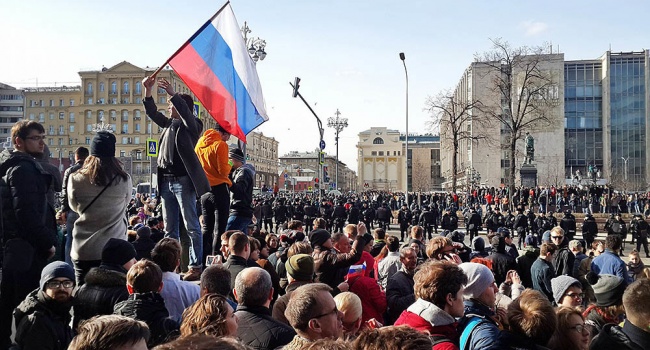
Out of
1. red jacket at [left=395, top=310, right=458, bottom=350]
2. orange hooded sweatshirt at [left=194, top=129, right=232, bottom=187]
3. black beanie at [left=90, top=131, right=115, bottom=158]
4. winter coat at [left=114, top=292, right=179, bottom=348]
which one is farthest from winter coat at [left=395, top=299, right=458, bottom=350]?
orange hooded sweatshirt at [left=194, top=129, right=232, bottom=187]

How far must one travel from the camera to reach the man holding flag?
7113 millimetres

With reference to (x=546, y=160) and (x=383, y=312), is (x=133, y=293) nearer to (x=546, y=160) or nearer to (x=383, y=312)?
(x=383, y=312)

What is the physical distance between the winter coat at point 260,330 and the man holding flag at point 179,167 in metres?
3.01

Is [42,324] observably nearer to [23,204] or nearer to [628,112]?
[23,204]

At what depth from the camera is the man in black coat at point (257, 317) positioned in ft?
12.7

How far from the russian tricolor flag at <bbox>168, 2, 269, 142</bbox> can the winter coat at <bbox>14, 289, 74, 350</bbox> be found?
5189mm

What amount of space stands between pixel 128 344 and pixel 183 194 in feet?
17.2

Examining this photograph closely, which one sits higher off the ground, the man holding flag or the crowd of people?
the man holding flag

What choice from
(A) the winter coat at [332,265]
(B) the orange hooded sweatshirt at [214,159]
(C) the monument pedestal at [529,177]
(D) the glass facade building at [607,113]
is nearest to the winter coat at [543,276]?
(A) the winter coat at [332,265]

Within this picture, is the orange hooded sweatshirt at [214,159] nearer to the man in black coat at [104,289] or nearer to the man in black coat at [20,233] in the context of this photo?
the man in black coat at [20,233]

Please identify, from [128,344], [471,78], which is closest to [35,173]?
[128,344]

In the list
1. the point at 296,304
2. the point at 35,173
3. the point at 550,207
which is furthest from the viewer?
the point at 550,207

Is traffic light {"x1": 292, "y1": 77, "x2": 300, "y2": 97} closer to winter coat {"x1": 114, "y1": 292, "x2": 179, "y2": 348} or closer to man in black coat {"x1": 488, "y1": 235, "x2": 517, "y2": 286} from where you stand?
man in black coat {"x1": 488, "y1": 235, "x2": 517, "y2": 286}

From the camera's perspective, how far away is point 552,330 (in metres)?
3.89
